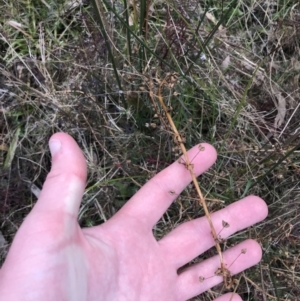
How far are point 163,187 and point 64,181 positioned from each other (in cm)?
37

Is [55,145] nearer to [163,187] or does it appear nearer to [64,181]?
[64,181]

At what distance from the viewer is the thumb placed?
3.79 ft

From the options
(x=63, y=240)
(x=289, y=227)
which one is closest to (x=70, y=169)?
(x=63, y=240)

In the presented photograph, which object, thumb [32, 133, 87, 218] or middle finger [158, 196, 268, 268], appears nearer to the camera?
thumb [32, 133, 87, 218]

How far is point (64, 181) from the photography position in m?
1.17

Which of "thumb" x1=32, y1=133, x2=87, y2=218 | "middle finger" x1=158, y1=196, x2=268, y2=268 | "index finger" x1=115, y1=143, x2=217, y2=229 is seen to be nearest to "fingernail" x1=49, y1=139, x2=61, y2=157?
"thumb" x1=32, y1=133, x2=87, y2=218

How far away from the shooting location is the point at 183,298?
150 centimetres

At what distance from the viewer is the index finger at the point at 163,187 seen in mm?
1434

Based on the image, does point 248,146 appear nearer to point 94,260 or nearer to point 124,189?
point 124,189

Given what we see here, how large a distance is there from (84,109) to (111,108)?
0.10 m

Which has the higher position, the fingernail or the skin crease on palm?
the fingernail

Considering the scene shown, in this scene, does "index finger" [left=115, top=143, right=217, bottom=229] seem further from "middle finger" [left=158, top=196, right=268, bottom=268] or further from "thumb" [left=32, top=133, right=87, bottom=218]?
"thumb" [left=32, top=133, right=87, bottom=218]

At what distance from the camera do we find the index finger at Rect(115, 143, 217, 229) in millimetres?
1434

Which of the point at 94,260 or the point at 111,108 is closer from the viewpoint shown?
the point at 94,260
